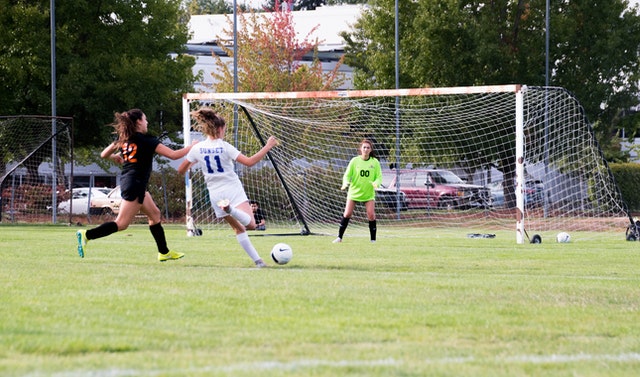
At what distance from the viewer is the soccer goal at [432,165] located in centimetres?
2438

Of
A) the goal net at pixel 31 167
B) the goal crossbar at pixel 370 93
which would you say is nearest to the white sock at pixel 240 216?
the goal crossbar at pixel 370 93

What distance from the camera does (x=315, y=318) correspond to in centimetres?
707

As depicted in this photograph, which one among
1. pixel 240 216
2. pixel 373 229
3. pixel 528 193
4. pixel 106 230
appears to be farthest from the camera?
pixel 528 193

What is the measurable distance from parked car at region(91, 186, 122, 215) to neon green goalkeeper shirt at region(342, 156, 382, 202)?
16.5 m

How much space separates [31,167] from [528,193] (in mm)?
15040

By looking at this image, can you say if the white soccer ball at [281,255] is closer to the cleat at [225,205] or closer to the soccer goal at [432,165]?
the cleat at [225,205]

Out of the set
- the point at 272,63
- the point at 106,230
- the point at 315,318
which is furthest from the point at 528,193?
the point at 315,318

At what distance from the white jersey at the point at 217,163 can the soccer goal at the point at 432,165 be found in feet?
32.0

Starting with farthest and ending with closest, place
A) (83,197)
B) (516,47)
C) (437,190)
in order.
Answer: (83,197), (516,47), (437,190)

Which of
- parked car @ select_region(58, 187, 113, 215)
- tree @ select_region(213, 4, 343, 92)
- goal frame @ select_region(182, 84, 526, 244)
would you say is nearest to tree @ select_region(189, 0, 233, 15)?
tree @ select_region(213, 4, 343, 92)

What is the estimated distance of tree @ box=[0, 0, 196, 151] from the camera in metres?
32.2

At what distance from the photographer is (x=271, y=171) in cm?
2805

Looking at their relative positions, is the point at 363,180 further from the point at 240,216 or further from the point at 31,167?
the point at 31,167

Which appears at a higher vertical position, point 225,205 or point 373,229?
point 225,205
